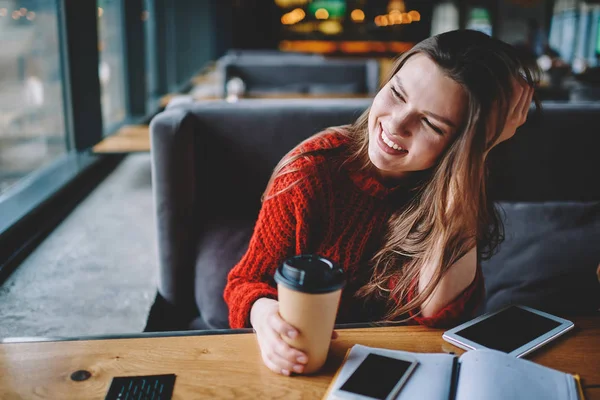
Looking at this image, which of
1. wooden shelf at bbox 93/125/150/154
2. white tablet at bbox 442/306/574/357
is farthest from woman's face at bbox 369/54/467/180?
wooden shelf at bbox 93/125/150/154

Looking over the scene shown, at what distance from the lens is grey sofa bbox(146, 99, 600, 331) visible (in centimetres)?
162

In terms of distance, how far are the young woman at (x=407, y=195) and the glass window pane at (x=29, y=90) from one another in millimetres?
1876

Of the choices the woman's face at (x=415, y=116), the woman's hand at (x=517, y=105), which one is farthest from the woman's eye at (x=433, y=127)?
the woman's hand at (x=517, y=105)

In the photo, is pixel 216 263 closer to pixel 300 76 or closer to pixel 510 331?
pixel 510 331

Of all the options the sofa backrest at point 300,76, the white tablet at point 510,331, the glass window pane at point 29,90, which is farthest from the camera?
the sofa backrest at point 300,76

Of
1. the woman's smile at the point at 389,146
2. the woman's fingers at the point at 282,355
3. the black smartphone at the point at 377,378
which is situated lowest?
the black smartphone at the point at 377,378

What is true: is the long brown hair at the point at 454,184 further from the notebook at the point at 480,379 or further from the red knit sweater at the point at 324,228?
the notebook at the point at 480,379

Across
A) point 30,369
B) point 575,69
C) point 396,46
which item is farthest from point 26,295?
point 396,46

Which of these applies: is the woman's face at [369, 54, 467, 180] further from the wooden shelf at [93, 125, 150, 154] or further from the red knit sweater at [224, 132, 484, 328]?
the wooden shelf at [93, 125, 150, 154]

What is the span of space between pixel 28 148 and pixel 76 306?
2.10m

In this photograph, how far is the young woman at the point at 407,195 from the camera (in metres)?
0.99

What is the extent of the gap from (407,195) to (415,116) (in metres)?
0.26

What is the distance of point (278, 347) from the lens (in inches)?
30.0

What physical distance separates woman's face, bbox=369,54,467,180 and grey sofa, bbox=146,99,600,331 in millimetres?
686
